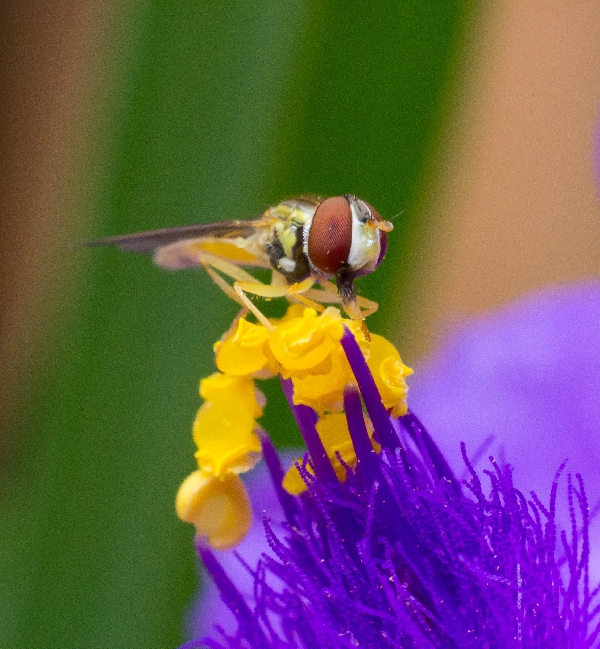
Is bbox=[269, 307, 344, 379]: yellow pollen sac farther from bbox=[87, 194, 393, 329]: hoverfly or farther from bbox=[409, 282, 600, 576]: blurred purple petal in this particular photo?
bbox=[409, 282, 600, 576]: blurred purple petal

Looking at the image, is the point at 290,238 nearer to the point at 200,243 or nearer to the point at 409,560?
the point at 200,243

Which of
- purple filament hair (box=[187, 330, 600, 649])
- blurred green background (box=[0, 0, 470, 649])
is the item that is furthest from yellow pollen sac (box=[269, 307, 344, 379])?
blurred green background (box=[0, 0, 470, 649])

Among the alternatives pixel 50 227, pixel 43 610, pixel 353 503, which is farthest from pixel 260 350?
pixel 50 227

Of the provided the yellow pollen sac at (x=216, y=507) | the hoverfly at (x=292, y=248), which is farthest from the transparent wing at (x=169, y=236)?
the yellow pollen sac at (x=216, y=507)

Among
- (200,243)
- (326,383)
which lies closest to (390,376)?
(326,383)

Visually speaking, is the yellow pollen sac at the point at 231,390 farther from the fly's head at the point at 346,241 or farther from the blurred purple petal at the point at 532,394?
the blurred purple petal at the point at 532,394

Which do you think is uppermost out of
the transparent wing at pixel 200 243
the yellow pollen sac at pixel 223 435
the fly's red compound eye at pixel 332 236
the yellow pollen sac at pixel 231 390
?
the fly's red compound eye at pixel 332 236
